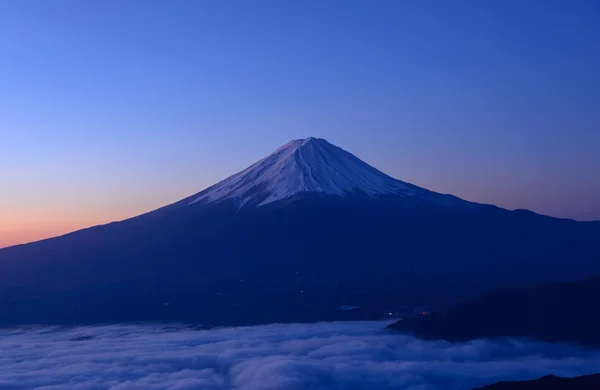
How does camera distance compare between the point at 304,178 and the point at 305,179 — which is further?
the point at 304,178

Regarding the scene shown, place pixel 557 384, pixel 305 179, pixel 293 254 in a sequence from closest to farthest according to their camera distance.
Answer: pixel 557 384
pixel 293 254
pixel 305 179

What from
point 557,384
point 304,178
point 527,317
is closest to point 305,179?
point 304,178

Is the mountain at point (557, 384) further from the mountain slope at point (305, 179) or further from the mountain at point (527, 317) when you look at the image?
the mountain slope at point (305, 179)

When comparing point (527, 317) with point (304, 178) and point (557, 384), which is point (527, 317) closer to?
point (557, 384)

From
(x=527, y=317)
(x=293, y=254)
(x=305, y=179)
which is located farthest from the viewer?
(x=305, y=179)

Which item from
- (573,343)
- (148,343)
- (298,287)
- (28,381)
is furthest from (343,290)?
(28,381)

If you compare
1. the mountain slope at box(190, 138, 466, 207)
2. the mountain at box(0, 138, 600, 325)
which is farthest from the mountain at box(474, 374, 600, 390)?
the mountain slope at box(190, 138, 466, 207)

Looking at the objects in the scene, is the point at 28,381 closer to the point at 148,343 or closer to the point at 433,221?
the point at 148,343
